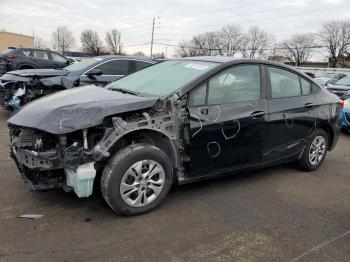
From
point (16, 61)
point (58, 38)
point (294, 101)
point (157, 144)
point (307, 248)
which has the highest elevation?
point (58, 38)

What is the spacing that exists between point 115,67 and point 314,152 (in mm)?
5145

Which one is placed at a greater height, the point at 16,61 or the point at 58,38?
the point at 58,38

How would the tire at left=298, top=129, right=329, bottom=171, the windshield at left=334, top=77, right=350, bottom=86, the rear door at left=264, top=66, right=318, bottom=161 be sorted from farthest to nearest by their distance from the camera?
the windshield at left=334, top=77, right=350, bottom=86 → the tire at left=298, top=129, right=329, bottom=171 → the rear door at left=264, top=66, right=318, bottom=161

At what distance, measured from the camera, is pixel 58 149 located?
323 centimetres

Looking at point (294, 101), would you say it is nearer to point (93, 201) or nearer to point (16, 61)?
Answer: point (93, 201)

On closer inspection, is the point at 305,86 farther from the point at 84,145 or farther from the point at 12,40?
the point at 12,40

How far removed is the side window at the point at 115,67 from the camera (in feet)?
27.4

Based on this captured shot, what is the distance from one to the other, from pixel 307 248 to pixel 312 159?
7.68ft

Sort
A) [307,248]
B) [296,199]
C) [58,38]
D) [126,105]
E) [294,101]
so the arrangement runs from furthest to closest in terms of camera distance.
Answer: [58,38] < [294,101] < [296,199] < [126,105] < [307,248]

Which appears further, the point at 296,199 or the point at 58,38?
the point at 58,38

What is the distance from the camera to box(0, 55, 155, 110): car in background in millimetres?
7391

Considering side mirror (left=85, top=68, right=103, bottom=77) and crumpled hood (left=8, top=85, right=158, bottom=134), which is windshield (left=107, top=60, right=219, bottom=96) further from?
side mirror (left=85, top=68, right=103, bottom=77)

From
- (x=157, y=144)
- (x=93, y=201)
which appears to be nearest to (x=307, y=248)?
(x=157, y=144)

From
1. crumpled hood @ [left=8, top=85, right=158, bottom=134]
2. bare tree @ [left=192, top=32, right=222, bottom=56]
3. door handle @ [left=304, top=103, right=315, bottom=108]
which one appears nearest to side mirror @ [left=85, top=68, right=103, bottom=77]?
crumpled hood @ [left=8, top=85, right=158, bottom=134]
